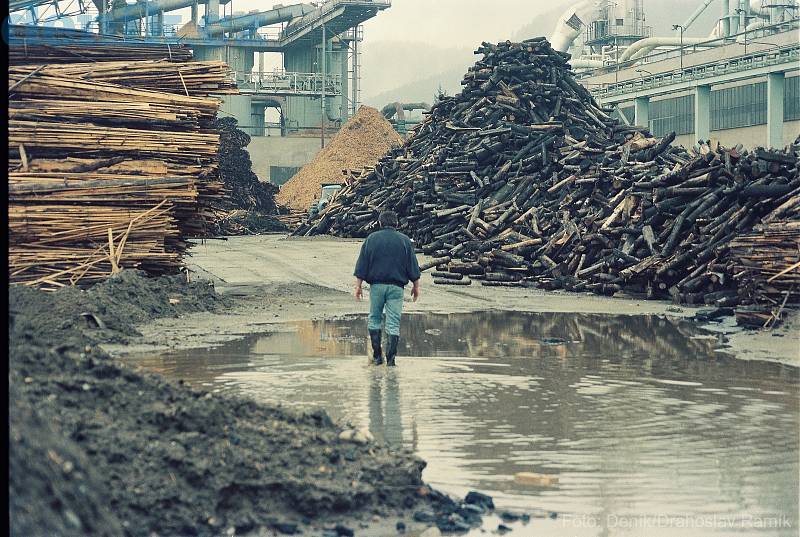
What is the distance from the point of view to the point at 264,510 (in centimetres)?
688

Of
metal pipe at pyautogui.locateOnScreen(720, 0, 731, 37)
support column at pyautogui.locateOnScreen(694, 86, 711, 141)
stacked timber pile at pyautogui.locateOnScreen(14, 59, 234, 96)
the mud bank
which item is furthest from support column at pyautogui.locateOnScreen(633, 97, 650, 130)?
the mud bank

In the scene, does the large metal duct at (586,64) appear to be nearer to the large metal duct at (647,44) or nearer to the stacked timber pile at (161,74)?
the large metal duct at (647,44)

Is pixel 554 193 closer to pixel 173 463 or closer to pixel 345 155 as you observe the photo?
pixel 173 463

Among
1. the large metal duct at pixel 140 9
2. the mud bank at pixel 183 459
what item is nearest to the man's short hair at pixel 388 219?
the mud bank at pixel 183 459

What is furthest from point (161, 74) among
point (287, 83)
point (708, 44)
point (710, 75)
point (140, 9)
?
point (287, 83)

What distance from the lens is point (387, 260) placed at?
13.2 meters

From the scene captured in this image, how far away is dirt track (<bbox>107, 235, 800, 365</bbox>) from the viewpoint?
50.5 ft

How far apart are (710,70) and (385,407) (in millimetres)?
56106

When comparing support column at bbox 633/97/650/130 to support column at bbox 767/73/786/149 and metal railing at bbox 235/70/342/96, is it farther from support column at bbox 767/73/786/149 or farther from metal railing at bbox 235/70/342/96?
metal railing at bbox 235/70/342/96

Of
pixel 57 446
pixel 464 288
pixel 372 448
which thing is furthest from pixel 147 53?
pixel 57 446

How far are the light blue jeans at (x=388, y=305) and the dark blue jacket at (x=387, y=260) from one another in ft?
0.23

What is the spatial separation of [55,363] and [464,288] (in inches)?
634

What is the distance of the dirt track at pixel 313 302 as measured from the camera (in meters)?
15.4

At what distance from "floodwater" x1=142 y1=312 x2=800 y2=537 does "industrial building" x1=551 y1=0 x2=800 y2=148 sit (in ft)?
139
